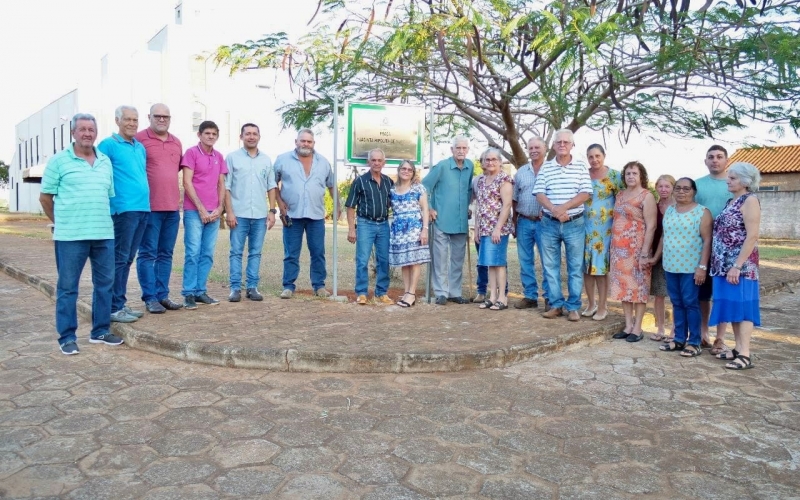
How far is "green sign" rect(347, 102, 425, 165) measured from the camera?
7.35m

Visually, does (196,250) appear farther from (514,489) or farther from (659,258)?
(659,258)

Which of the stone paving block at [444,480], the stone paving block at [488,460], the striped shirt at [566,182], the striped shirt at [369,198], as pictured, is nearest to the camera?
the stone paving block at [444,480]

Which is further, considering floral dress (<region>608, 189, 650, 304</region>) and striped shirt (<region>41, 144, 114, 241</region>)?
floral dress (<region>608, 189, 650, 304</region>)

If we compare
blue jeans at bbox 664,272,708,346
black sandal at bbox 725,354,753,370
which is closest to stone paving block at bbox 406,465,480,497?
black sandal at bbox 725,354,753,370

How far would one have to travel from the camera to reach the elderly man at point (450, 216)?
23.3 ft

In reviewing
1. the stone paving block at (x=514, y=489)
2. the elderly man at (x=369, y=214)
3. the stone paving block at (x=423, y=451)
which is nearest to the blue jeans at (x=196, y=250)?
the elderly man at (x=369, y=214)

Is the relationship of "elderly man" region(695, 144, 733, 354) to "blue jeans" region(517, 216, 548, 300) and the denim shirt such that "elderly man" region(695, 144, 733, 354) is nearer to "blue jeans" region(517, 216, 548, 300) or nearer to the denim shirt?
"blue jeans" region(517, 216, 548, 300)

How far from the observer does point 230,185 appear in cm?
668

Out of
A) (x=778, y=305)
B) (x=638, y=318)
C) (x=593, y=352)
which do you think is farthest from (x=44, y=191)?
(x=778, y=305)

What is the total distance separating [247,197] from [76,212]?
6.85 ft

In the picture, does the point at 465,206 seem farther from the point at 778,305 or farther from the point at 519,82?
the point at 778,305

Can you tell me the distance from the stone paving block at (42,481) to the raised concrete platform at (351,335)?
6.00 feet

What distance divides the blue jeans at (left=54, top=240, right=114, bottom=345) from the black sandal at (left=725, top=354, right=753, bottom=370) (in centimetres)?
522

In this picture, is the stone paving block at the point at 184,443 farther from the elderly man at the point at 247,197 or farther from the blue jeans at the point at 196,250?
the elderly man at the point at 247,197
